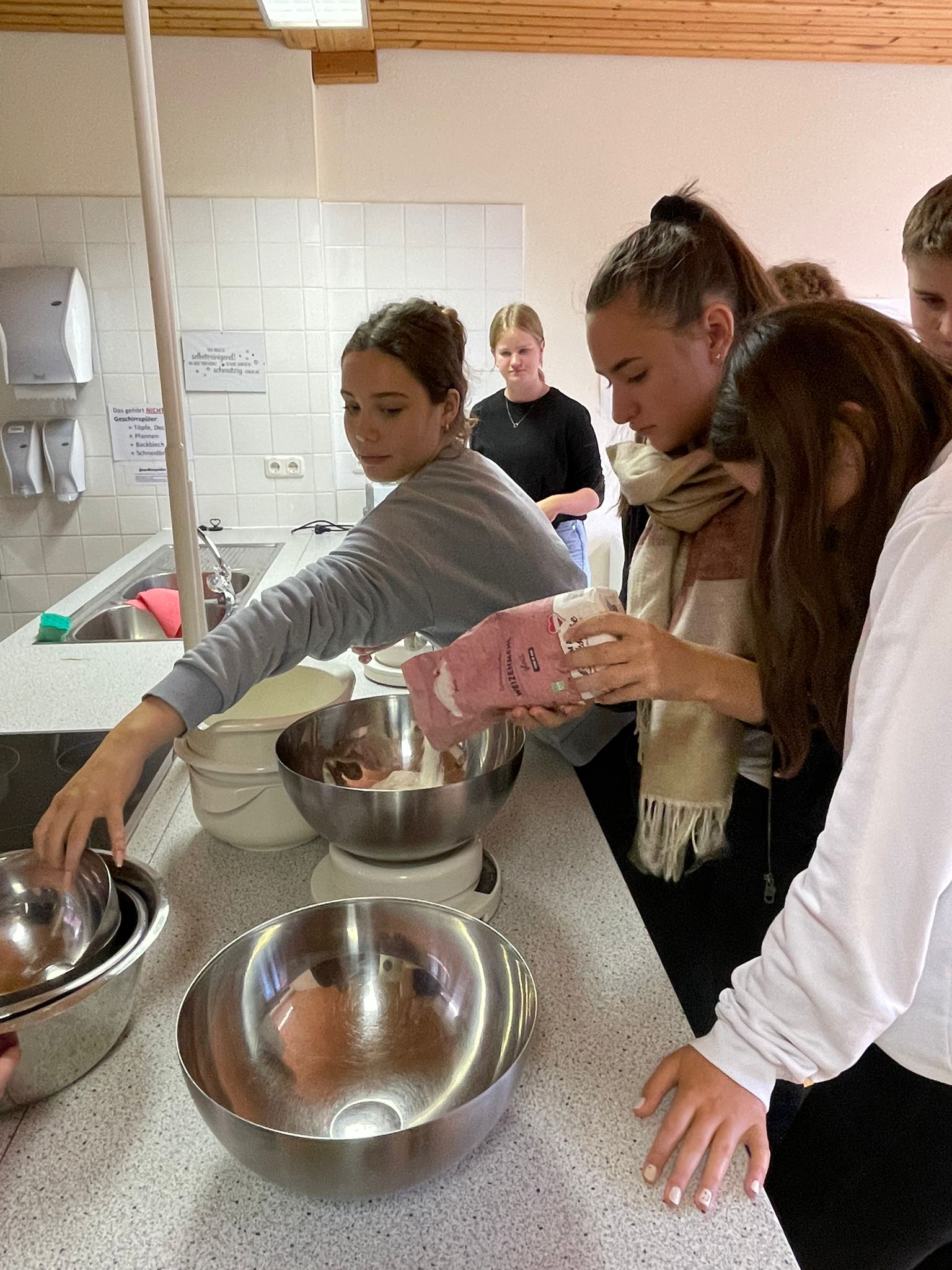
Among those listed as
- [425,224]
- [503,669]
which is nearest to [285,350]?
[425,224]

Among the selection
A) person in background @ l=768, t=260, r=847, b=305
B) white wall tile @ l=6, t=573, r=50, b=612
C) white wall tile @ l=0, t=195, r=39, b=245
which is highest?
white wall tile @ l=0, t=195, r=39, b=245

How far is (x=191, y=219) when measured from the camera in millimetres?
2834

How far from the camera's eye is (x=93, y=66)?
273 centimetres

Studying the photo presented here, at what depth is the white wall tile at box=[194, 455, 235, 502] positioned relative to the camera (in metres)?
3.06

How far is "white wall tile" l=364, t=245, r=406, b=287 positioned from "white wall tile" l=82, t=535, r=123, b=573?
1.32 m

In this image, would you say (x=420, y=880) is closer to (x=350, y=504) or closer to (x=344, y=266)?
(x=350, y=504)

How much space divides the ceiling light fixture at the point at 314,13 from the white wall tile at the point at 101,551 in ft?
5.59

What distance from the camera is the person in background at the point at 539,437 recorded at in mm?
2684

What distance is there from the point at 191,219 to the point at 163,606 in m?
1.46

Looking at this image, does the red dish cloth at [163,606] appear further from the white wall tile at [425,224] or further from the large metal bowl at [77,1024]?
the white wall tile at [425,224]

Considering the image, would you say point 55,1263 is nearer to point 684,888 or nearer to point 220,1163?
point 220,1163

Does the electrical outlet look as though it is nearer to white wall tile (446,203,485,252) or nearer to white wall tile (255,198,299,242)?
white wall tile (255,198,299,242)

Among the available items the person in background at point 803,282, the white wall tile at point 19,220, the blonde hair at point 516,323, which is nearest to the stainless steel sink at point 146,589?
the blonde hair at point 516,323

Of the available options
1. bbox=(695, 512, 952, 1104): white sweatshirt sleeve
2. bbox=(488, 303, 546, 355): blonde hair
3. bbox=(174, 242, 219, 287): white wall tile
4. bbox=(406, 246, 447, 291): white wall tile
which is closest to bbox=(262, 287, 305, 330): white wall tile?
bbox=(174, 242, 219, 287): white wall tile
